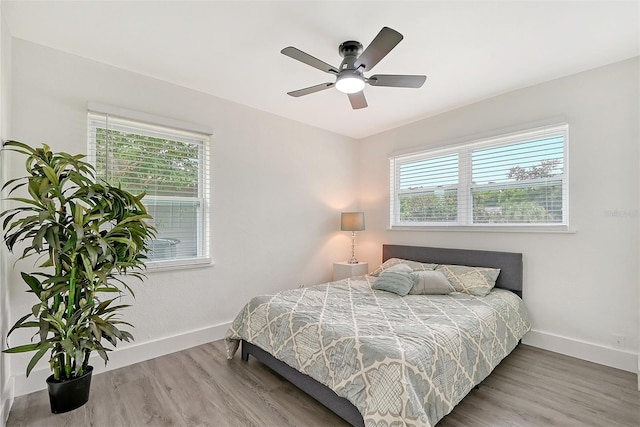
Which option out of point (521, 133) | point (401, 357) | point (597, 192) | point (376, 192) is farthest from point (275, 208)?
point (597, 192)

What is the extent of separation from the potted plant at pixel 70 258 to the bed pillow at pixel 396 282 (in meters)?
2.29

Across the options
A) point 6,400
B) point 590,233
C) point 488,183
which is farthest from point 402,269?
point 6,400

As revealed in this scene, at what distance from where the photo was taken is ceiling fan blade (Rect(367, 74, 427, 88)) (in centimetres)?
219

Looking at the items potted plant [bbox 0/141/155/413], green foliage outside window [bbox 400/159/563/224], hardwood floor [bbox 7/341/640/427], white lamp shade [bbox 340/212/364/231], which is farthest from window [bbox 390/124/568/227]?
potted plant [bbox 0/141/155/413]

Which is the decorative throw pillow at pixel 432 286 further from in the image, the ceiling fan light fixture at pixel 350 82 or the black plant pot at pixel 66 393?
the black plant pot at pixel 66 393

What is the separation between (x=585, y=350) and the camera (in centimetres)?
271

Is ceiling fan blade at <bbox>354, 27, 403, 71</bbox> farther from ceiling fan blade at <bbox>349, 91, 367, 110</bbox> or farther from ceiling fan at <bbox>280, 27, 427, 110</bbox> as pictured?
ceiling fan blade at <bbox>349, 91, 367, 110</bbox>

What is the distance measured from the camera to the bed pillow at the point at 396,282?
118 inches

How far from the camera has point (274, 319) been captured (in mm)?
2383

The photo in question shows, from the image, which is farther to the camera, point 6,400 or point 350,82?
point 350,82

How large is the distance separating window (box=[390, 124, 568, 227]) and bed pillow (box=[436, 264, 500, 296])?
59 cm

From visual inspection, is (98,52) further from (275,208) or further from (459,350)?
(459,350)

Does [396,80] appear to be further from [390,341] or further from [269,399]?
[269,399]

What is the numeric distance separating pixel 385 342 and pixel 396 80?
1860 millimetres
